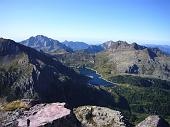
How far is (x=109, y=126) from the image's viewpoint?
36969 mm

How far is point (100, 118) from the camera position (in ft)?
127

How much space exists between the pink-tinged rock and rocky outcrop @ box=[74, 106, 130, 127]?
7659mm

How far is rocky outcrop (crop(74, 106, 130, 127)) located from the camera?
37344 millimetres

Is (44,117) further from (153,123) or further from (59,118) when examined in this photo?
(153,123)

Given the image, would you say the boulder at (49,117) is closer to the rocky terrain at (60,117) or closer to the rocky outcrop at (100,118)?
the rocky terrain at (60,117)

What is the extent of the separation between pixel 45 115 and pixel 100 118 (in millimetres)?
11321

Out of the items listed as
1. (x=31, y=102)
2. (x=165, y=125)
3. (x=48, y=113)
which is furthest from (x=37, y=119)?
(x=165, y=125)

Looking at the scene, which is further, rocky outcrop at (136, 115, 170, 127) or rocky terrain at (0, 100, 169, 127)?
rocky outcrop at (136, 115, 170, 127)

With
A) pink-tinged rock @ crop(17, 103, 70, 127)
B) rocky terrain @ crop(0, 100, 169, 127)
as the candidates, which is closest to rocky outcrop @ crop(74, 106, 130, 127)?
rocky terrain @ crop(0, 100, 169, 127)

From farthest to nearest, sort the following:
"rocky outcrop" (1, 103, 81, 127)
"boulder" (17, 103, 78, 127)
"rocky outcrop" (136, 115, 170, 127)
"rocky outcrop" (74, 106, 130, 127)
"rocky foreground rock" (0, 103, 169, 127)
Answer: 1. "rocky outcrop" (136, 115, 170, 127)
2. "rocky outcrop" (74, 106, 130, 127)
3. "rocky foreground rock" (0, 103, 169, 127)
4. "rocky outcrop" (1, 103, 81, 127)
5. "boulder" (17, 103, 78, 127)

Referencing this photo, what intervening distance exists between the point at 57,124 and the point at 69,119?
6.23ft

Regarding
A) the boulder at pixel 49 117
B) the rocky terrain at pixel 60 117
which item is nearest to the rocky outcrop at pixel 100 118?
the rocky terrain at pixel 60 117

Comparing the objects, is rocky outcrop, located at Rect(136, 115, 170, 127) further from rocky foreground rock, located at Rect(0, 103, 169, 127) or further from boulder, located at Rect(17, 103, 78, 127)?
boulder, located at Rect(17, 103, 78, 127)

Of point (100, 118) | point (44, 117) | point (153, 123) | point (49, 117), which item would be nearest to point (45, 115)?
point (44, 117)
